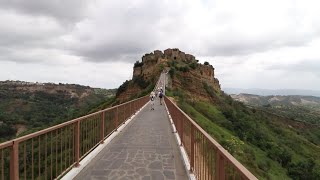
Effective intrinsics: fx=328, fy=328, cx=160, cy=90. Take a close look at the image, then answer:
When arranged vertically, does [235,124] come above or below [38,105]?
below

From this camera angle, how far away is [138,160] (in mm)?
8680

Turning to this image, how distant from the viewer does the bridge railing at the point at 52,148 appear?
4648mm

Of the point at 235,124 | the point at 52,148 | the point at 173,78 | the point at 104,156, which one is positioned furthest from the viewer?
the point at 173,78

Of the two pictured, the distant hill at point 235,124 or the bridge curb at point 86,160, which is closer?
the bridge curb at point 86,160

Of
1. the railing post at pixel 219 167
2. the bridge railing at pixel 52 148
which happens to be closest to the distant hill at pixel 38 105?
the bridge railing at pixel 52 148

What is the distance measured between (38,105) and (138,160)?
11097 centimetres

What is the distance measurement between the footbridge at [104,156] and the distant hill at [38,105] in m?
36.4

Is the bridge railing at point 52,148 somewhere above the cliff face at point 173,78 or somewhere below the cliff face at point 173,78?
below

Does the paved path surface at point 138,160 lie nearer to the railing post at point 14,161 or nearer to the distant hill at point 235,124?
the railing post at point 14,161

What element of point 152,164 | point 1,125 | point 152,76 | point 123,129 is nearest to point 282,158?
point 123,129

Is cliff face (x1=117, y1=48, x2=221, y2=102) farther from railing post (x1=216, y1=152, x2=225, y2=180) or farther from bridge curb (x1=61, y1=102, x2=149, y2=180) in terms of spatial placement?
railing post (x1=216, y1=152, x2=225, y2=180)

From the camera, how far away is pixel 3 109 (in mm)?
100812

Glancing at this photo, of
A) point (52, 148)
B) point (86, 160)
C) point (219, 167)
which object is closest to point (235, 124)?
point (86, 160)

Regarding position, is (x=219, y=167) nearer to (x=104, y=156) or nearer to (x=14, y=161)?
A: (x=14, y=161)
